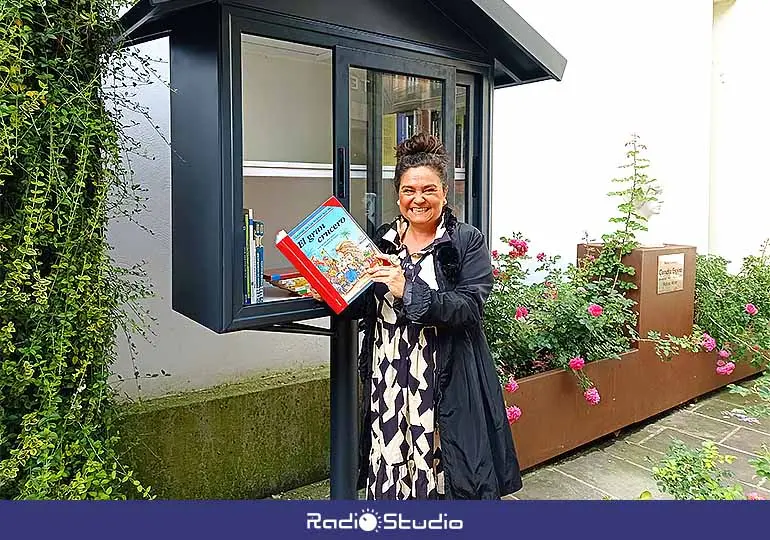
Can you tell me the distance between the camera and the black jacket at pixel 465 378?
1924 millimetres

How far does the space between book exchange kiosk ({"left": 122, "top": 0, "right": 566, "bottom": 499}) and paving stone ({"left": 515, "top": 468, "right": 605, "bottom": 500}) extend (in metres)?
1.13

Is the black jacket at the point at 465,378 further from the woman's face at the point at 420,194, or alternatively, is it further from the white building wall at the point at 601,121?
the white building wall at the point at 601,121

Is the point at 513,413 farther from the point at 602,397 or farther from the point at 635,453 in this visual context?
the point at 635,453

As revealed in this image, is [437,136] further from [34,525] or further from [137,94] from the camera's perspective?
[34,525]

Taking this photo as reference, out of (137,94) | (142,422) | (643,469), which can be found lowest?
(643,469)

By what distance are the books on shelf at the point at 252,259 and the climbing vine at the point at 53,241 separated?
368mm

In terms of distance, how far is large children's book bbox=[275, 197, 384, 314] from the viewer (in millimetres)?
1885

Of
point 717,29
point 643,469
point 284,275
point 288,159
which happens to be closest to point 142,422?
point 284,275

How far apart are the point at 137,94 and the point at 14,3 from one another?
96 cm

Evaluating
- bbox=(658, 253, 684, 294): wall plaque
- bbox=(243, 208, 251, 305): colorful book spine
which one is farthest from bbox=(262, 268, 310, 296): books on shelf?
bbox=(658, 253, 684, 294): wall plaque

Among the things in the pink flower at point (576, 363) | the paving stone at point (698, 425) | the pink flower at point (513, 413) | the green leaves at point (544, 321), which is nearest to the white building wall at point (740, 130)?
the paving stone at point (698, 425)

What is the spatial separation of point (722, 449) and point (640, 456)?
18.4 inches

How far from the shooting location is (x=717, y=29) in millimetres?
6414

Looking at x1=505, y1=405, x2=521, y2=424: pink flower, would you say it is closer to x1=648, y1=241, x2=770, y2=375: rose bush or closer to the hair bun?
the hair bun
